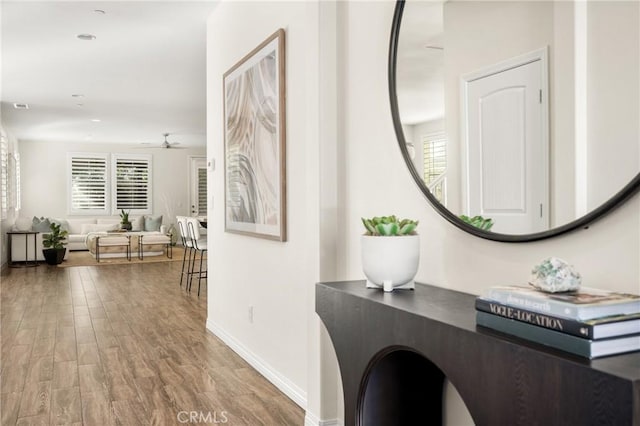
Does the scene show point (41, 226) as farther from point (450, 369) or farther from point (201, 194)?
point (450, 369)

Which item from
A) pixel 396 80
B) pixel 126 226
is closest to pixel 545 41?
pixel 396 80

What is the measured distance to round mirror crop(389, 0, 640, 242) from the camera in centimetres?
125

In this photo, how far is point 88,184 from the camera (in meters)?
13.2

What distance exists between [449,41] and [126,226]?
11.5m

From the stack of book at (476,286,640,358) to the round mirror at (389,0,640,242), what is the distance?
28 centimetres

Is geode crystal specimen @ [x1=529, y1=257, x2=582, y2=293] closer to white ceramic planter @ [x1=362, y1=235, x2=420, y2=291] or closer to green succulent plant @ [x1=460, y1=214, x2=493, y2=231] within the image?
green succulent plant @ [x1=460, y1=214, x2=493, y2=231]

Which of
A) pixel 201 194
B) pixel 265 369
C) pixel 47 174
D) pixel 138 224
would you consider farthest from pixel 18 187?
pixel 265 369

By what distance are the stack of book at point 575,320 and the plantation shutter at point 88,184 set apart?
1345 cm

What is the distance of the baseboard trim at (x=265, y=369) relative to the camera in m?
2.88

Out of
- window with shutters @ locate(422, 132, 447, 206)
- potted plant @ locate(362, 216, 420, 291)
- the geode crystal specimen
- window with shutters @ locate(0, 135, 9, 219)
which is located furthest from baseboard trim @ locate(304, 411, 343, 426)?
window with shutters @ locate(0, 135, 9, 219)

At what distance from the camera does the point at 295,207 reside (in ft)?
9.71

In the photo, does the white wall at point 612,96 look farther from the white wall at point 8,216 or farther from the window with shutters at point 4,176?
the white wall at point 8,216

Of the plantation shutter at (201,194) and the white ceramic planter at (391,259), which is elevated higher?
the plantation shutter at (201,194)

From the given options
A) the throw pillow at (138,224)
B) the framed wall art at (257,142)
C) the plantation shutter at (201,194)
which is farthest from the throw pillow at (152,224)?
the framed wall art at (257,142)
